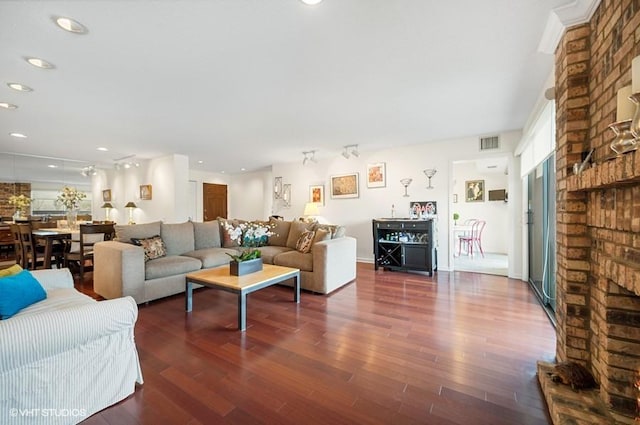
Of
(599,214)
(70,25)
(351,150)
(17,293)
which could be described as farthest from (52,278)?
(351,150)

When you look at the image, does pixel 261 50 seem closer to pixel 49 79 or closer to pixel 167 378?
pixel 49 79

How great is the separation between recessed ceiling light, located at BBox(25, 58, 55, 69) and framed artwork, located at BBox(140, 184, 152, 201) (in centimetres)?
464

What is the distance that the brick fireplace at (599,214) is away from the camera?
1240 mm

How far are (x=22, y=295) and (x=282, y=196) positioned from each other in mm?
5596

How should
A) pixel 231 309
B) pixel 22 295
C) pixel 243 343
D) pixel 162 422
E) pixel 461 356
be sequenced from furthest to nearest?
pixel 231 309 → pixel 243 343 → pixel 461 356 → pixel 22 295 → pixel 162 422

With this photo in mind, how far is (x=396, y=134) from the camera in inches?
179

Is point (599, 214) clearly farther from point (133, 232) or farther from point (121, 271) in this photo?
point (133, 232)

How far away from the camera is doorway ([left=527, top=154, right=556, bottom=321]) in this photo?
2889mm

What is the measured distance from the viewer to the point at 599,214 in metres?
1.49

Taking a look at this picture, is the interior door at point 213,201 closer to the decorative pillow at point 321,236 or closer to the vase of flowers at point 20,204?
the vase of flowers at point 20,204

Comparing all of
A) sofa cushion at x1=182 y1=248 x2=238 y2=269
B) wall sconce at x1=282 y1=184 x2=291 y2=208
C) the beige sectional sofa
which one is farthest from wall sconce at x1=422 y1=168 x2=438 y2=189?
sofa cushion at x1=182 y1=248 x2=238 y2=269

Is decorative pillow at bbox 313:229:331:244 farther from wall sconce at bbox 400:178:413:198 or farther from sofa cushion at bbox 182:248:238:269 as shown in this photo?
wall sconce at bbox 400:178:413:198

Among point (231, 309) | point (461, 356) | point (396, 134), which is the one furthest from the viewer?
point (396, 134)

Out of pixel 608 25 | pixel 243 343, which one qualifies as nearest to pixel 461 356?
pixel 243 343
